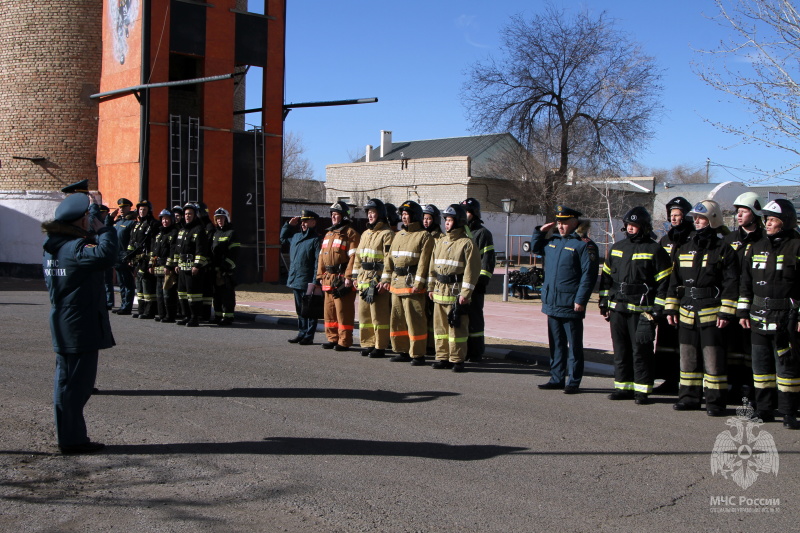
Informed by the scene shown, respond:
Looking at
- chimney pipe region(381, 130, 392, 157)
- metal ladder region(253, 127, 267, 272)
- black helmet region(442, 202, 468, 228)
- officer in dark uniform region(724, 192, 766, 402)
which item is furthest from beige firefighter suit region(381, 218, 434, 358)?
chimney pipe region(381, 130, 392, 157)

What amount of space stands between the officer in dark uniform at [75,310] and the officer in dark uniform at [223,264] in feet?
25.7

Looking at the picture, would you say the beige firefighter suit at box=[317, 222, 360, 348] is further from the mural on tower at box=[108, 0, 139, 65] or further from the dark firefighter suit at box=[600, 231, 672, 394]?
the mural on tower at box=[108, 0, 139, 65]

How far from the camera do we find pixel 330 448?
6.17 m

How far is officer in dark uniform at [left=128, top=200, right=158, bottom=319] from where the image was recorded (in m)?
14.9

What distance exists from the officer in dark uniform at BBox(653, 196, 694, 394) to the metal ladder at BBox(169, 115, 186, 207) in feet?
53.5

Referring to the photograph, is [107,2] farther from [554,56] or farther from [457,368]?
[554,56]

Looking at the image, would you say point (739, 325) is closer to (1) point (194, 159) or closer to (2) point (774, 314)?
(2) point (774, 314)

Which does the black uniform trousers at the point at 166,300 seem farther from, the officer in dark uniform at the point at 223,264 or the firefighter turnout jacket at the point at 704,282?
the firefighter turnout jacket at the point at 704,282

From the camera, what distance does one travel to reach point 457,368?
10000mm

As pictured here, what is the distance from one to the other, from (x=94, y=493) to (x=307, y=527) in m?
1.59

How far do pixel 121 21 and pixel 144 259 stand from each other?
1112 cm

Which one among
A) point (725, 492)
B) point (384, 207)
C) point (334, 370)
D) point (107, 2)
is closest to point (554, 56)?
point (107, 2)

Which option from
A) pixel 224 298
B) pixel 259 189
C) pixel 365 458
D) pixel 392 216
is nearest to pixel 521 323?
pixel 392 216

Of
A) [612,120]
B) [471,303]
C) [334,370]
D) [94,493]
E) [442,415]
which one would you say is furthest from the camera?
[612,120]
